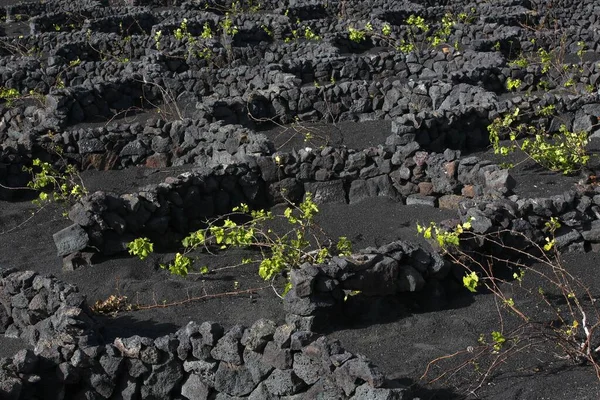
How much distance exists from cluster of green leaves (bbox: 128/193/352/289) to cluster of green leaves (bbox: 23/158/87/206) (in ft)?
6.86

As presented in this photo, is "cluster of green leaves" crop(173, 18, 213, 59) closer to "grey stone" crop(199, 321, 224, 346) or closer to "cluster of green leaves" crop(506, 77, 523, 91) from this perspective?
"cluster of green leaves" crop(506, 77, 523, 91)

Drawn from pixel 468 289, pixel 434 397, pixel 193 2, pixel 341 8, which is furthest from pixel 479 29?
pixel 434 397

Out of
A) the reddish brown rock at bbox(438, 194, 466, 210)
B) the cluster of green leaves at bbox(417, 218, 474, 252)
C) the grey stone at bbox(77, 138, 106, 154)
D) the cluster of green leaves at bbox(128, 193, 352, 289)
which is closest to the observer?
the cluster of green leaves at bbox(417, 218, 474, 252)

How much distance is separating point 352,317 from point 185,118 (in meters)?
6.97

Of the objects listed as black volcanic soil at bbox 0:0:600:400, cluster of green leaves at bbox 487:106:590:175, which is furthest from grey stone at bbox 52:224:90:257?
cluster of green leaves at bbox 487:106:590:175

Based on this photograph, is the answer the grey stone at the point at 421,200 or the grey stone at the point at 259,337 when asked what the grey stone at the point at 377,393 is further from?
the grey stone at the point at 421,200

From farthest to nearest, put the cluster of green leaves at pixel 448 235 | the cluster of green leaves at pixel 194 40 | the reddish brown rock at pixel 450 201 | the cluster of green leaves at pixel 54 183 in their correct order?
the cluster of green leaves at pixel 194 40 < the cluster of green leaves at pixel 54 183 < the reddish brown rock at pixel 450 201 < the cluster of green leaves at pixel 448 235

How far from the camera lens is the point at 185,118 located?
16.2 metres

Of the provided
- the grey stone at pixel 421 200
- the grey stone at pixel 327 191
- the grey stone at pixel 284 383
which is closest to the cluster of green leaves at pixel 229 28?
the grey stone at pixel 327 191

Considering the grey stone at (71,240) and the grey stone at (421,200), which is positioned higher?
the grey stone at (71,240)

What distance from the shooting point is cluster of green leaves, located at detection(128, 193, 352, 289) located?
10562 millimetres

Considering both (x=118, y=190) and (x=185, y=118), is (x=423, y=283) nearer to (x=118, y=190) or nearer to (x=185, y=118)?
(x=118, y=190)

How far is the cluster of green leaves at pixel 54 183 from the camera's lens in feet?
45.0

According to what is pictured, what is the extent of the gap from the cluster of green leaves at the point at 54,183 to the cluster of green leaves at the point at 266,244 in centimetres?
209
